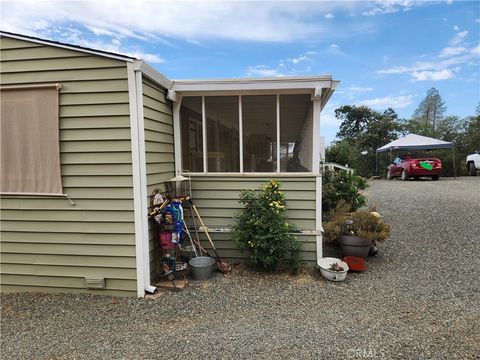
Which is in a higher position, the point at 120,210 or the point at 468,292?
the point at 120,210

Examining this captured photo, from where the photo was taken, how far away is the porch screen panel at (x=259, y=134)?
13.3 ft

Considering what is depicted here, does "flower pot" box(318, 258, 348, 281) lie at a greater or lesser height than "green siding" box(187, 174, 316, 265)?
lesser

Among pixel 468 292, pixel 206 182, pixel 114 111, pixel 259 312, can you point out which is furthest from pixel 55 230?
pixel 468 292

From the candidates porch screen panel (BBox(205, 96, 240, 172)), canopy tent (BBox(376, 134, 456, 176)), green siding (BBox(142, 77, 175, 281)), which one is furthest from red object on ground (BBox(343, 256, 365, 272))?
canopy tent (BBox(376, 134, 456, 176))

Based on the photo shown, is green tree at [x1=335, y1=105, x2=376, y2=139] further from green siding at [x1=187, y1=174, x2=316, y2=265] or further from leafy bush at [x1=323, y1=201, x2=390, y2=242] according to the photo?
green siding at [x1=187, y1=174, x2=316, y2=265]

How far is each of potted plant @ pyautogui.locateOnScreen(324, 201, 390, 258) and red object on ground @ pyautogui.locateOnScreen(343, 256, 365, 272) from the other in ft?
0.71

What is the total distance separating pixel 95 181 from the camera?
323cm

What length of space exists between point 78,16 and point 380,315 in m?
5.74

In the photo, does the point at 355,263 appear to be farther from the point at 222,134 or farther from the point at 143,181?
the point at 143,181

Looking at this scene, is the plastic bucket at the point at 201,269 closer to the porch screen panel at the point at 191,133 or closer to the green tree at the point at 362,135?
the porch screen panel at the point at 191,133

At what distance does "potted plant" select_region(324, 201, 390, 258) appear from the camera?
414 centimetres

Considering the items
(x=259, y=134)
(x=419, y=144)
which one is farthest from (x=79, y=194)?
(x=419, y=144)

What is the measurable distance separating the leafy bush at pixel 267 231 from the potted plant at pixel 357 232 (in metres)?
0.80

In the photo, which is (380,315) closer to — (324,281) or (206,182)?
(324,281)
